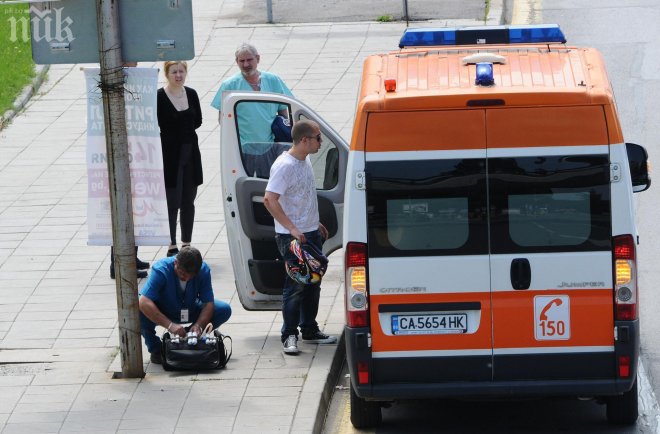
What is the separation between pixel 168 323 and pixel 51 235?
14.2 feet

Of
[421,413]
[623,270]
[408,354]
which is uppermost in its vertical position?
[623,270]

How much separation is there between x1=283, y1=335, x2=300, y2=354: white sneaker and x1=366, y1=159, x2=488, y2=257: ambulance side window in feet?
6.79

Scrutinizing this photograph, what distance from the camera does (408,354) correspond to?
306 inches

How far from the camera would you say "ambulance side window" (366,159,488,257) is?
300 inches

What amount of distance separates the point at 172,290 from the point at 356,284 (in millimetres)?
2060

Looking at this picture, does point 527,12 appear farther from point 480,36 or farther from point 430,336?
point 430,336

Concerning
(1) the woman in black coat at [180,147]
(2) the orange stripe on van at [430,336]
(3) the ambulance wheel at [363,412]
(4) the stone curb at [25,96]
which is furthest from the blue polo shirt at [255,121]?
(4) the stone curb at [25,96]

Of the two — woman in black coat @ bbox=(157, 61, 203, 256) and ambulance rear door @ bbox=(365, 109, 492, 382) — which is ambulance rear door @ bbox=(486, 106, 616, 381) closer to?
ambulance rear door @ bbox=(365, 109, 492, 382)

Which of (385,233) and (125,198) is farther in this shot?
(125,198)

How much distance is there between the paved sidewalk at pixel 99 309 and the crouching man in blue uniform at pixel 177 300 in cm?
31

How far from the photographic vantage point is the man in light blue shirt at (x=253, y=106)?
10.2 meters

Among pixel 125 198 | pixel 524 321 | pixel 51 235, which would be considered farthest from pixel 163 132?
pixel 524 321

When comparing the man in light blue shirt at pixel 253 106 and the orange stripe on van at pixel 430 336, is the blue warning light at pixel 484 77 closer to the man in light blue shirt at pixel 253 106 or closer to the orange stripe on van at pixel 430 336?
the orange stripe on van at pixel 430 336

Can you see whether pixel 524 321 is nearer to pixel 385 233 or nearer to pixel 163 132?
pixel 385 233
